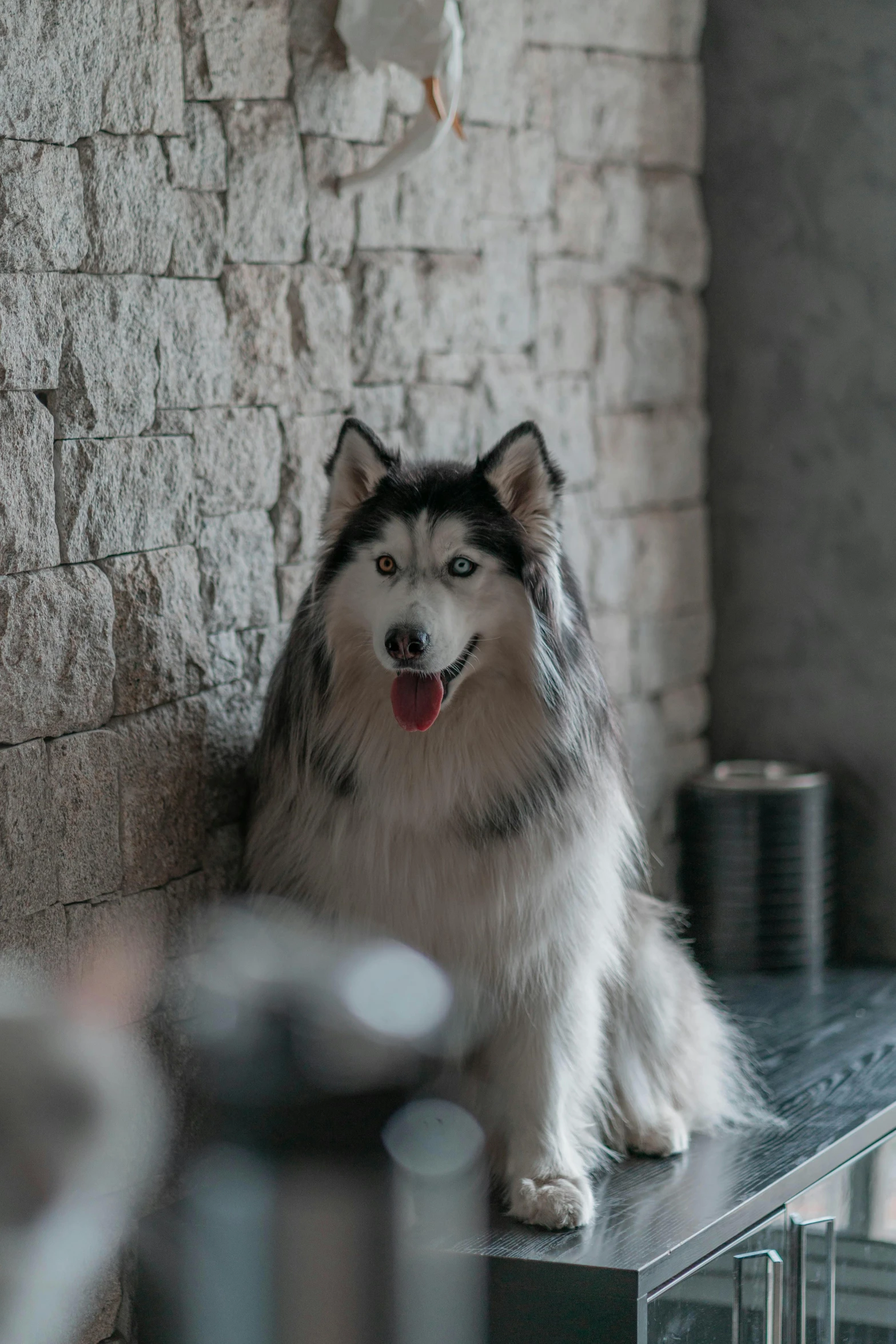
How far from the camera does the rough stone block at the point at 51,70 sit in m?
1.93

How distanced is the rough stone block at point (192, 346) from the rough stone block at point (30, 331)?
0.21 m

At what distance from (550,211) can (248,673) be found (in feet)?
4.06

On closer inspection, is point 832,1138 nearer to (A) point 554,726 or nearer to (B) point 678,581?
(A) point 554,726

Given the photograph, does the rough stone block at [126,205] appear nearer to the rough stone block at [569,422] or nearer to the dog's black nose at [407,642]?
the dog's black nose at [407,642]

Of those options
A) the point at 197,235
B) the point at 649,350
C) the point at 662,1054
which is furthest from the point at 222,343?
the point at 649,350

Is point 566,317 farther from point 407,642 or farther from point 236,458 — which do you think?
point 407,642

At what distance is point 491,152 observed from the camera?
293 cm

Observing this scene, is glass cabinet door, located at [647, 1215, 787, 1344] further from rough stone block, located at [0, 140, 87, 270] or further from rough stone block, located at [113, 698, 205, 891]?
rough stone block, located at [0, 140, 87, 270]

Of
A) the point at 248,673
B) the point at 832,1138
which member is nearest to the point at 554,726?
the point at 248,673

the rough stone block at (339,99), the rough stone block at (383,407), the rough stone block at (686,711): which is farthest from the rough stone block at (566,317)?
the rough stone block at (686,711)

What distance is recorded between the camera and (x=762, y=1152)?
2361 mm

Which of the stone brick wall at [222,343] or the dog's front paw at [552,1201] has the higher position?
the stone brick wall at [222,343]

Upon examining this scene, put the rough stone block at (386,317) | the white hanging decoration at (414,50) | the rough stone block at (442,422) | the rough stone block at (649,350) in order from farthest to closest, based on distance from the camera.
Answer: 1. the rough stone block at (649,350)
2. the rough stone block at (442,422)
3. the rough stone block at (386,317)
4. the white hanging decoration at (414,50)

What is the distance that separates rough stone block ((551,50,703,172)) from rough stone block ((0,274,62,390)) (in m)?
1.44
